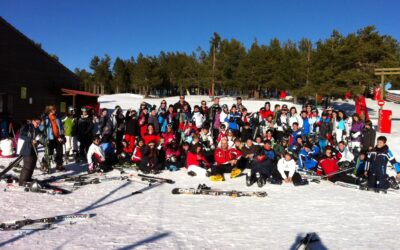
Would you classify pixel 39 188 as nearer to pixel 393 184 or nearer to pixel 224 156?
pixel 224 156

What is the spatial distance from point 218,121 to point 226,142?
9.25 ft

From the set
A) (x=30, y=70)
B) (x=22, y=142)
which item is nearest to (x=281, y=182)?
(x=22, y=142)

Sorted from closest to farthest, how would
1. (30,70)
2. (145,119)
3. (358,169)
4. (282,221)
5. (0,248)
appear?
(0,248), (282,221), (358,169), (145,119), (30,70)

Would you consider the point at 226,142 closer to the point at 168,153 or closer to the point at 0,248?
the point at 168,153

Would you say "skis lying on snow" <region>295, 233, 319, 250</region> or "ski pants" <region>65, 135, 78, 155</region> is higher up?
"ski pants" <region>65, 135, 78, 155</region>

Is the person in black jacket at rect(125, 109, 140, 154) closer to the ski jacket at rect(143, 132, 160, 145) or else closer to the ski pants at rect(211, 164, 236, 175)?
the ski jacket at rect(143, 132, 160, 145)

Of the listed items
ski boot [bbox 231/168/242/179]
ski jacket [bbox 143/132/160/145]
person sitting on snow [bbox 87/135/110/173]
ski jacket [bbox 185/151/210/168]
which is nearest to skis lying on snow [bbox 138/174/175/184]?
ski jacket [bbox 185/151/210/168]

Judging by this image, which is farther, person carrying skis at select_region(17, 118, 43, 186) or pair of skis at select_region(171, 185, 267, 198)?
person carrying skis at select_region(17, 118, 43, 186)

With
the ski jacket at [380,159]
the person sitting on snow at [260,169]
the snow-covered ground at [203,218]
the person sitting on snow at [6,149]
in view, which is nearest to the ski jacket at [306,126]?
the ski jacket at [380,159]

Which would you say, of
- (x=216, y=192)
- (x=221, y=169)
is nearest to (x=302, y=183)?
(x=221, y=169)

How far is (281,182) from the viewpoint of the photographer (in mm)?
9742

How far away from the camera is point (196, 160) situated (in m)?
11.0

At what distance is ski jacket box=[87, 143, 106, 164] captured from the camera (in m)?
10.5

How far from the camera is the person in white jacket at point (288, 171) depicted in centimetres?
977
